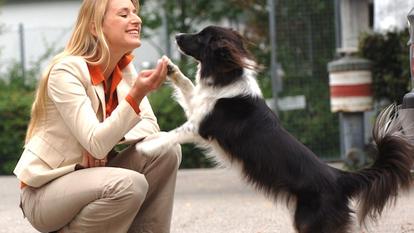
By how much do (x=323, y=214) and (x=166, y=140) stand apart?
0.99 meters

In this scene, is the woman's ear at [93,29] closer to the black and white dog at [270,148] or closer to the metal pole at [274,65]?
the black and white dog at [270,148]

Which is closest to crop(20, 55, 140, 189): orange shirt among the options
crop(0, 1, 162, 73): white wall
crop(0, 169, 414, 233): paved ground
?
crop(0, 169, 414, 233): paved ground

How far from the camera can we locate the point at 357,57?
909 centimetres

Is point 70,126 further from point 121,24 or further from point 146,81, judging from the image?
point 121,24

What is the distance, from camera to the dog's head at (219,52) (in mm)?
4672

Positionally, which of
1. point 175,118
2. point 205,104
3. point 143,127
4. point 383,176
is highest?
point 205,104

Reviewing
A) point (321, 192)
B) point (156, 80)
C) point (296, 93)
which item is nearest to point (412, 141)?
point (321, 192)

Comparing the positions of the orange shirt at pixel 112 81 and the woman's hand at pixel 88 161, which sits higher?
the orange shirt at pixel 112 81

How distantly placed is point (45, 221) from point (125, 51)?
1.01 metres

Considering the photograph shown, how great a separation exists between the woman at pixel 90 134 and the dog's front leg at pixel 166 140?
0.16 feet

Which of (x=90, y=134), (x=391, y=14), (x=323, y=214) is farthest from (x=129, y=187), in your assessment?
(x=391, y=14)

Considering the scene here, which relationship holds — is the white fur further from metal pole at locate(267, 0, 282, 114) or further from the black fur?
metal pole at locate(267, 0, 282, 114)

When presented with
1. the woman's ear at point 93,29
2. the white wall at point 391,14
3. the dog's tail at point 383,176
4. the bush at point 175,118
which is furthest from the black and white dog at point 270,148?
the bush at point 175,118

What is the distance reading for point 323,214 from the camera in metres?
4.30
